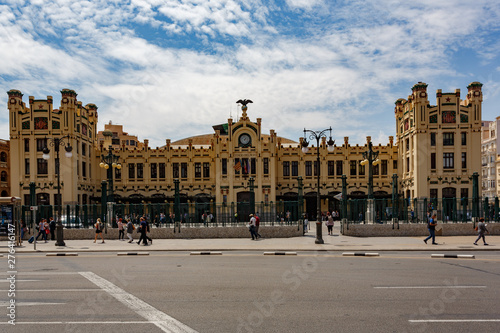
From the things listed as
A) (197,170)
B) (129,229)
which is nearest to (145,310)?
(129,229)

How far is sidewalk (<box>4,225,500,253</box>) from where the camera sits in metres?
23.4

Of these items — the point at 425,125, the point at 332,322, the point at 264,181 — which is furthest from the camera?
the point at 264,181

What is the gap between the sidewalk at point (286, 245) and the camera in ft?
76.7

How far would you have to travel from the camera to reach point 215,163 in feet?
185

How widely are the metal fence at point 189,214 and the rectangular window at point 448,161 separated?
28.9m

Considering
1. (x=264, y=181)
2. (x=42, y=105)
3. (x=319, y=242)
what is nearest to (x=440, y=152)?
(x=264, y=181)

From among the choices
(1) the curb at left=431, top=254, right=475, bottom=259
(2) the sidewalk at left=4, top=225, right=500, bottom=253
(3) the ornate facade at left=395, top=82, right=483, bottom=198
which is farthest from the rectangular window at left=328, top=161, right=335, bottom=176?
(1) the curb at left=431, top=254, right=475, bottom=259

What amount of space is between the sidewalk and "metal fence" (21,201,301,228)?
1536mm

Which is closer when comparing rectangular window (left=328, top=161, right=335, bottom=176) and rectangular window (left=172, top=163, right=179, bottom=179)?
rectangular window (left=328, top=161, right=335, bottom=176)

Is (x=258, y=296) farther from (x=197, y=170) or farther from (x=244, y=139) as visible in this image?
(x=197, y=170)

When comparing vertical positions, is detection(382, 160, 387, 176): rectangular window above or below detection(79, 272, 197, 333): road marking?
above

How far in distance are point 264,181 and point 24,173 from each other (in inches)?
1098

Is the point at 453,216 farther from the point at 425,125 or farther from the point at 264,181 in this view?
the point at 264,181

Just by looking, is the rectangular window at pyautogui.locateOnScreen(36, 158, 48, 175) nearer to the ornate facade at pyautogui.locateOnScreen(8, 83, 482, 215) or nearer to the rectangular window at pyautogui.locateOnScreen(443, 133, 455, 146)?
the ornate facade at pyautogui.locateOnScreen(8, 83, 482, 215)
